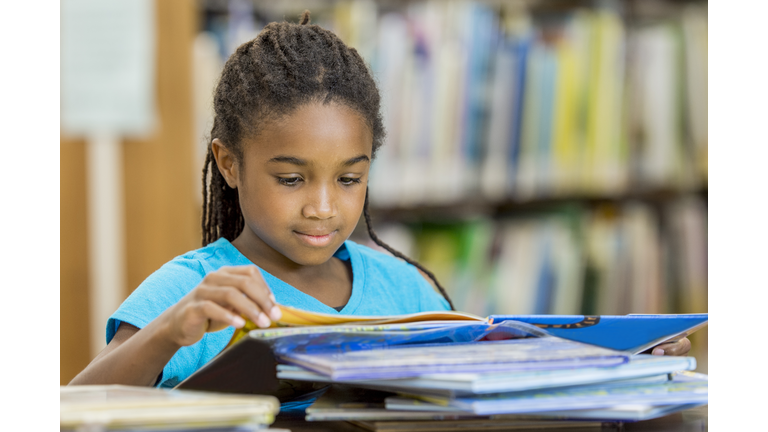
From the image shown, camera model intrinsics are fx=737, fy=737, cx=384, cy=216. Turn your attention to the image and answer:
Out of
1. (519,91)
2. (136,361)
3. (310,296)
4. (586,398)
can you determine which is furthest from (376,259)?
(519,91)

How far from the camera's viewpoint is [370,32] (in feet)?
5.82

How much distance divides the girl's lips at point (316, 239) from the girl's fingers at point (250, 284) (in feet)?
1.03

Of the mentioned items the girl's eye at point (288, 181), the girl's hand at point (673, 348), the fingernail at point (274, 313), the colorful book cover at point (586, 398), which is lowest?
the girl's hand at point (673, 348)

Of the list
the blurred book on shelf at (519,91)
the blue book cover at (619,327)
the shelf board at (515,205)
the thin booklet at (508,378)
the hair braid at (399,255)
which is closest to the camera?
the thin booklet at (508,378)

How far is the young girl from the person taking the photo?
88cm

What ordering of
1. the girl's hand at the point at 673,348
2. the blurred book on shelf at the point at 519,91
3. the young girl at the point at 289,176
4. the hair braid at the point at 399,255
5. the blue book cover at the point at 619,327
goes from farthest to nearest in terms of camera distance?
the blurred book on shelf at the point at 519,91 → the hair braid at the point at 399,255 → the young girl at the point at 289,176 → the girl's hand at the point at 673,348 → the blue book cover at the point at 619,327

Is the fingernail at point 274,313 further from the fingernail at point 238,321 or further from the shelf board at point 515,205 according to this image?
the shelf board at point 515,205

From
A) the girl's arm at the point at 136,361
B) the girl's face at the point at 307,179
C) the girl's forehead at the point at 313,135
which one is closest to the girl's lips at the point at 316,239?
the girl's face at the point at 307,179

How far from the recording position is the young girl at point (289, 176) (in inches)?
34.8

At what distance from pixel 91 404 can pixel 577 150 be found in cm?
172

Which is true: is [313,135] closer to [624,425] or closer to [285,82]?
[285,82]

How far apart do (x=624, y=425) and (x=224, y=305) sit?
0.34 metres

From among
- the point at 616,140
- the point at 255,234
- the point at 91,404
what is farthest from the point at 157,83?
the point at 91,404
